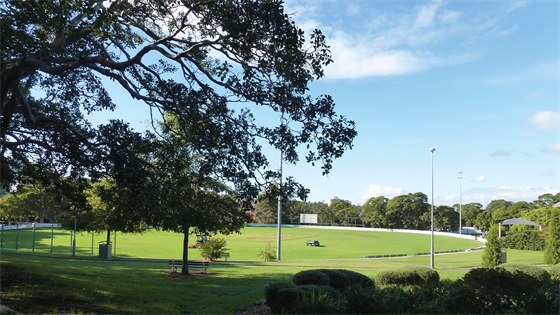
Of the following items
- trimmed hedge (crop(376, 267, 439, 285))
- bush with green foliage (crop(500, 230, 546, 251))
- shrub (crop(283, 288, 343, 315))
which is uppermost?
shrub (crop(283, 288, 343, 315))

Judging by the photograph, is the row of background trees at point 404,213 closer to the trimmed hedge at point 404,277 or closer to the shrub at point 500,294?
the trimmed hedge at point 404,277

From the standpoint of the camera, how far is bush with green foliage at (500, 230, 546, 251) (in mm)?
54162

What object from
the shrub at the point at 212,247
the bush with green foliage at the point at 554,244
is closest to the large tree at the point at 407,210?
the bush with green foliage at the point at 554,244

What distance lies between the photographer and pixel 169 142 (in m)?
11.7

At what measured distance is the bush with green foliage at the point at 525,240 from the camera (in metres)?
54.2

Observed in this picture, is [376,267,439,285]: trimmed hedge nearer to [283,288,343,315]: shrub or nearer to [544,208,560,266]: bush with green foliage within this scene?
[283,288,343,315]: shrub

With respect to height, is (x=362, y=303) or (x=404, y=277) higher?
(x=362, y=303)

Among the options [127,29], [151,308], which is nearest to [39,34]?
[127,29]

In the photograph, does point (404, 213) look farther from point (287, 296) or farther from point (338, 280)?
point (287, 296)

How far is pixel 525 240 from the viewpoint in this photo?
182ft

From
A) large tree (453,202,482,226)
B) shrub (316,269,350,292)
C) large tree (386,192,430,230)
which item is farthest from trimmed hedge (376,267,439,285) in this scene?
large tree (453,202,482,226)

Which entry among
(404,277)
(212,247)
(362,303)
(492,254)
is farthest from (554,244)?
(362,303)

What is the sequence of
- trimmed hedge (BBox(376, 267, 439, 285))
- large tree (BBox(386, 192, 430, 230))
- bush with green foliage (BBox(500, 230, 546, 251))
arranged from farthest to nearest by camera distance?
large tree (BBox(386, 192, 430, 230))
bush with green foliage (BBox(500, 230, 546, 251))
trimmed hedge (BBox(376, 267, 439, 285))

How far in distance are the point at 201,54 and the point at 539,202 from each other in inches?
5491
